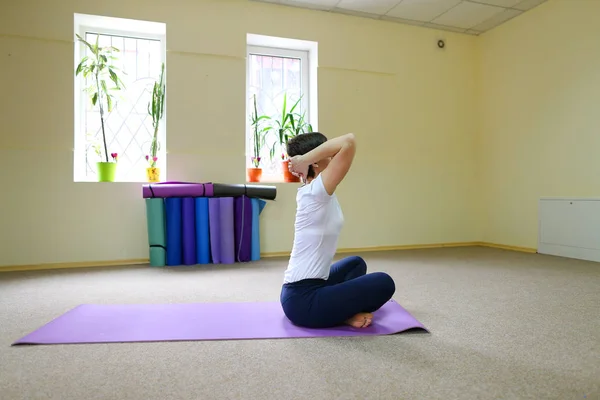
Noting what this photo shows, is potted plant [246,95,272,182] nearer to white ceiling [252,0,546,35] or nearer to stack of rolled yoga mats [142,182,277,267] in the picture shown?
stack of rolled yoga mats [142,182,277,267]

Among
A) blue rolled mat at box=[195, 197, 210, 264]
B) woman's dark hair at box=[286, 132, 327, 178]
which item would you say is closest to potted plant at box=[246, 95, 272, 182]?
blue rolled mat at box=[195, 197, 210, 264]

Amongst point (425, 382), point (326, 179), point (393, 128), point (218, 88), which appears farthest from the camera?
point (393, 128)

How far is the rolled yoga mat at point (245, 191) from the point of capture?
3.50 m

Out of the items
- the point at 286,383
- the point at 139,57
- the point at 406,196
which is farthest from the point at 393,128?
the point at 286,383

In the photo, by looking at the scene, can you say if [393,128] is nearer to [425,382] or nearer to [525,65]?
[525,65]

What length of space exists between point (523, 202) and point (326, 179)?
3.50m

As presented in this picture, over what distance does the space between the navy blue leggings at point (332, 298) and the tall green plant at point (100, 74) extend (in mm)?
2699

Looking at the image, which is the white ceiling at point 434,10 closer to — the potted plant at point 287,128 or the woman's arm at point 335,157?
the potted plant at point 287,128

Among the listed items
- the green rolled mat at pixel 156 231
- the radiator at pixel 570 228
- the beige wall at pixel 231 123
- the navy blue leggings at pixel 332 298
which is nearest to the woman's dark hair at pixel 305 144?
the navy blue leggings at pixel 332 298

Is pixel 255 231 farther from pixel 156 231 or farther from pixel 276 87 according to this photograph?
pixel 276 87

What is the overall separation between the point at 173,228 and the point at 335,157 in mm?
2251

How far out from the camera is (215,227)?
11.3 feet

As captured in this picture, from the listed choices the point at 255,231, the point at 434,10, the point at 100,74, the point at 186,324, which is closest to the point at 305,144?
the point at 186,324

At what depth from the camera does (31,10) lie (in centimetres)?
337
